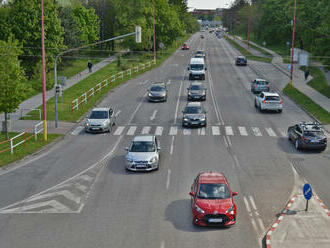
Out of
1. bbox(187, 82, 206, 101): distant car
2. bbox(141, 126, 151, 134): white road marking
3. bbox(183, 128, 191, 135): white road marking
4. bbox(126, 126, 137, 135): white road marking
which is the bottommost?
bbox(126, 126, 137, 135): white road marking

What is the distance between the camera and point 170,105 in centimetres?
4597

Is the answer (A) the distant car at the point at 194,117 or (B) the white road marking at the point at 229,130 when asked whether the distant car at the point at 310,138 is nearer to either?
(B) the white road marking at the point at 229,130

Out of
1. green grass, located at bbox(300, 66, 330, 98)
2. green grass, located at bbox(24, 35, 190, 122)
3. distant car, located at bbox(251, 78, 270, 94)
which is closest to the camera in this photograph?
green grass, located at bbox(24, 35, 190, 122)

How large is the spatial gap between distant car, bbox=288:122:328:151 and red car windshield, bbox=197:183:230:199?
12709mm

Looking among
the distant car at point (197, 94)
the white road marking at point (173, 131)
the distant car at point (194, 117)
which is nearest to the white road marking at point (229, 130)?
the distant car at point (194, 117)

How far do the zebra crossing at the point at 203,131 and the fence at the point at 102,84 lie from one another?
8485 mm

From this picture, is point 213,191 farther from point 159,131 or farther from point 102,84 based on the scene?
point 102,84

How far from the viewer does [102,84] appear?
185 feet

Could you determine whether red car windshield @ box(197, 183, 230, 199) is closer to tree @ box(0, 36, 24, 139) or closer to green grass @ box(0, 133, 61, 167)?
green grass @ box(0, 133, 61, 167)

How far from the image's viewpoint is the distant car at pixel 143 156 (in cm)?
2519

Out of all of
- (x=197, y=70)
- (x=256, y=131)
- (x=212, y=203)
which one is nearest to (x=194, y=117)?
(x=256, y=131)

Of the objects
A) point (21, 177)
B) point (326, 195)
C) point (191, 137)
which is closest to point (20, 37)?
point (191, 137)

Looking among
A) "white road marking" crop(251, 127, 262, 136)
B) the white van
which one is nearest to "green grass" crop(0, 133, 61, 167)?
"white road marking" crop(251, 127, 262, 136)

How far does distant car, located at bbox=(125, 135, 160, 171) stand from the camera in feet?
82.6
